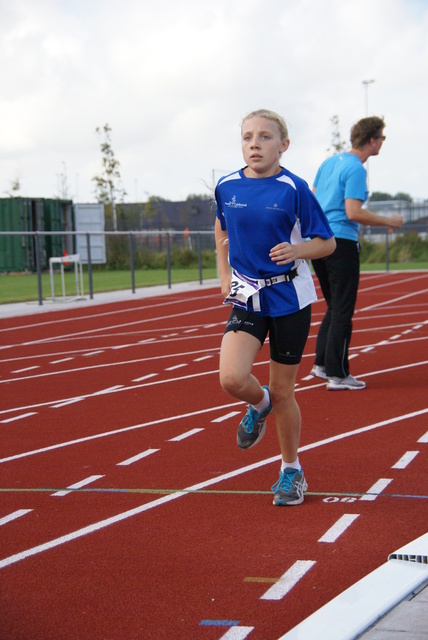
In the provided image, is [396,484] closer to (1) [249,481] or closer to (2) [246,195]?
(1) [249,481]

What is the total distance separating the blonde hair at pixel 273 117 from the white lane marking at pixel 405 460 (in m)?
1.96

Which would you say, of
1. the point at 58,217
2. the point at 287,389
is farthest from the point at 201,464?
the point at 58,217

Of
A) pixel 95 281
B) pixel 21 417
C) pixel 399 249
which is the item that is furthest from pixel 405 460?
pixel 399 249

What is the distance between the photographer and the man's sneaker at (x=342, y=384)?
808 centimetres

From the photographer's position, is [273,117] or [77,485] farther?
[77,485]

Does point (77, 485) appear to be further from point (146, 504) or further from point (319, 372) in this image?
point (319, 372)

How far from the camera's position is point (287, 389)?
4.81 m

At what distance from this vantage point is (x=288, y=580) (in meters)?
3.67

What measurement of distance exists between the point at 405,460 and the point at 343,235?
9.44 feet

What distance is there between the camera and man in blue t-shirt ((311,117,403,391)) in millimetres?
7863

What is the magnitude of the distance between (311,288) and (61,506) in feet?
5.43

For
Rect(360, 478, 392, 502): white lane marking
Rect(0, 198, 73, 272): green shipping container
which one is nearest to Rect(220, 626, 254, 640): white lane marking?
Rect(360, 478, 392, 502): white lane marking

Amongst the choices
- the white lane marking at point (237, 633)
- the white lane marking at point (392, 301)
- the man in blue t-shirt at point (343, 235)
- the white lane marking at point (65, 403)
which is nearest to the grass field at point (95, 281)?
the white lane marking at point (392, 301)

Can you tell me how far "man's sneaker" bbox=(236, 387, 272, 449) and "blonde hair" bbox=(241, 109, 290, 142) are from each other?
1.28m
